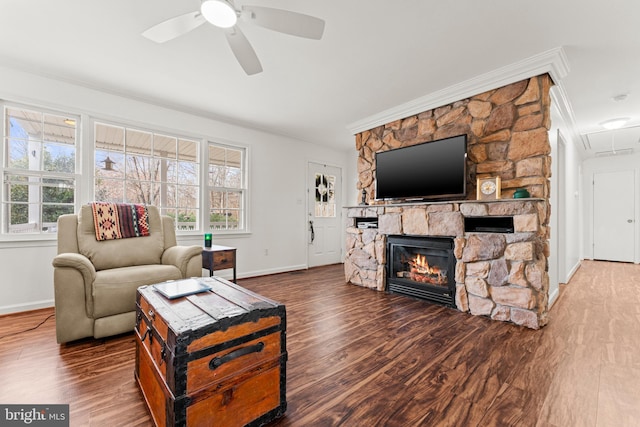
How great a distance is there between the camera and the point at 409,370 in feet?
5.95

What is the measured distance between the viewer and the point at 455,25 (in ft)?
7.13

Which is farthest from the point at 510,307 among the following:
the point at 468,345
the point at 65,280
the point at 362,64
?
the point at 65,280

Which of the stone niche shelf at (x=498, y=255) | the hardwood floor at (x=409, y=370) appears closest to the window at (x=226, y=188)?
the hardwood floor at (x=409, y=370)

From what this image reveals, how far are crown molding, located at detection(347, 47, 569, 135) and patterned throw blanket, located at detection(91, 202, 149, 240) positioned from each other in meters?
3.28

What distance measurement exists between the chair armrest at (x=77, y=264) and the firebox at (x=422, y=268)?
3114 millimetres

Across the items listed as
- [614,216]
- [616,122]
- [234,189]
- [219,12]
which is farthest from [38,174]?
[614,216]

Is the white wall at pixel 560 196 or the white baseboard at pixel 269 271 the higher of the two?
the white wall at pixel 560 196

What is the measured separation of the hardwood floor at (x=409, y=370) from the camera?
1.42 meters

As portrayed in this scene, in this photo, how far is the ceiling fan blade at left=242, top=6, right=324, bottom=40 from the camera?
65.5 inches

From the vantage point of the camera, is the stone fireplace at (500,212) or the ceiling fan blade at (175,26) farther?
the stone fireplace at (500,212)

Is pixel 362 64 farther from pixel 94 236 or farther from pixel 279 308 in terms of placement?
pixel 94 236

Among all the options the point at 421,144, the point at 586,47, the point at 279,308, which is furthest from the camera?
the point at 421,144

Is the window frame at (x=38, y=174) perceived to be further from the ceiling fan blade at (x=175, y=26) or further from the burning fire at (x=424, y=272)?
the burning fire at (x=424, y=272)

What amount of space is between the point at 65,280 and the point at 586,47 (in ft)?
15.3
